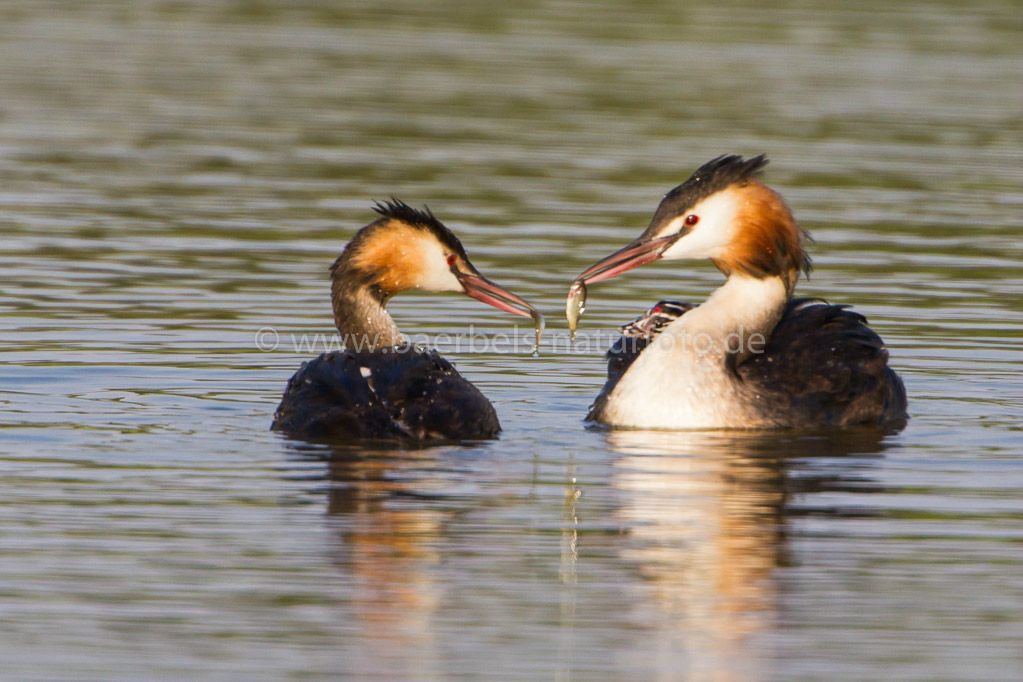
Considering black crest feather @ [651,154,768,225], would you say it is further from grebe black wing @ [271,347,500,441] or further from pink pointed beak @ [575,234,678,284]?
grebe black wing @ [271,347,500,441]

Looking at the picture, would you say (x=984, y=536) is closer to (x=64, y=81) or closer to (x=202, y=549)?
(x=202, y=549)

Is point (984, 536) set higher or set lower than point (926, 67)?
lower

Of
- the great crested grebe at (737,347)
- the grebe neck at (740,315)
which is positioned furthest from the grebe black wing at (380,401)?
the grebe neck at (740,315)

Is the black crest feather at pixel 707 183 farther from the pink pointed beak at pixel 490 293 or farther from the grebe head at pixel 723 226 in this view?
the pink pointed beak at pixel 490 293

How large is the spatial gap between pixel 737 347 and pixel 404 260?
5.83 feet

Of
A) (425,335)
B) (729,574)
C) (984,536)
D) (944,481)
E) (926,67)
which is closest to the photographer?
(729,574)

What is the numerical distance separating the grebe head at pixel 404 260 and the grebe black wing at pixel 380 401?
77cm

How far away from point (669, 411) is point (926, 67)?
1694cm

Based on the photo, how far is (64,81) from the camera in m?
24.7

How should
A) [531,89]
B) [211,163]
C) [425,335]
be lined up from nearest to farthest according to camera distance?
[425,335] < [211,163] < [531,89]

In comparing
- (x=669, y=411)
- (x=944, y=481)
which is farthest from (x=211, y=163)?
(x=944, y=481)

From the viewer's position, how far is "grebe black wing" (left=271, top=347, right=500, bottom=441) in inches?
399

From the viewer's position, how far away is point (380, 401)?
10125 millimetres

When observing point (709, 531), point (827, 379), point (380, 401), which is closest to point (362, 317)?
point (380, 401)
